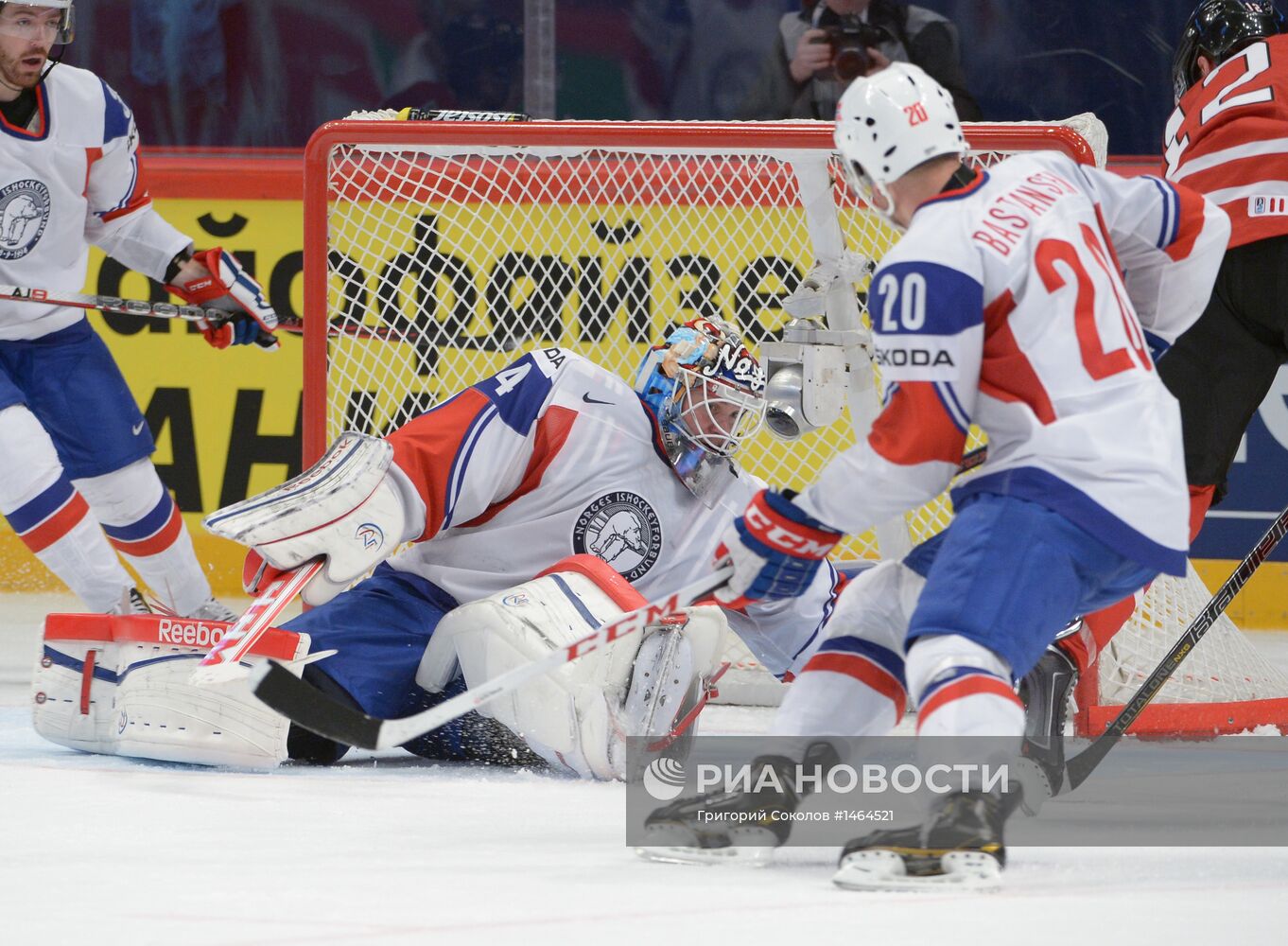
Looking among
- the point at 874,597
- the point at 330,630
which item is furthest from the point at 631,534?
the point at 874,597

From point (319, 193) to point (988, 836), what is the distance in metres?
2.16

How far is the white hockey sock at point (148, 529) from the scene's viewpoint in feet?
12.4

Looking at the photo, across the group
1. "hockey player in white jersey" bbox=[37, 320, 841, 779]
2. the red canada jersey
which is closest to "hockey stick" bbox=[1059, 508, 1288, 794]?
"hockey player in white jersey" bbox=[37, 320, 841, 779]

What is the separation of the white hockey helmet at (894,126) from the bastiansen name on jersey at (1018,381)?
0.07 meters

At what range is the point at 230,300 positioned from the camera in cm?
382

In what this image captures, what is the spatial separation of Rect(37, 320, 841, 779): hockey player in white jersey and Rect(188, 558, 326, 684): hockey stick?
0.09ft

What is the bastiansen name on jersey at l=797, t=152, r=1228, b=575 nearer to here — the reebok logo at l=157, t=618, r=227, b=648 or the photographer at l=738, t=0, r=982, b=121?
the reebok logo at l=157, t=618, r=227, b=648

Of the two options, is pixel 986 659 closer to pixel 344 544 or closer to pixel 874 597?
pixel 874 597

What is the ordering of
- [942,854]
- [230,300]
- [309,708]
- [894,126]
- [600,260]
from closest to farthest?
[942,854]
[894,126]
[309,708]
[230,300]
[600,260]

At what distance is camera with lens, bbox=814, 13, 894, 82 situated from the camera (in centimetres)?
505

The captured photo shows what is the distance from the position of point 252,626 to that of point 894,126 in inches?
45.0

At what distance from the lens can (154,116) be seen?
5293 mm

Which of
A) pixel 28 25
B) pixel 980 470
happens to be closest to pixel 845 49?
pixel 28 25

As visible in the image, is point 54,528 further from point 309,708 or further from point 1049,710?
point 1049,710
